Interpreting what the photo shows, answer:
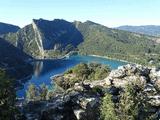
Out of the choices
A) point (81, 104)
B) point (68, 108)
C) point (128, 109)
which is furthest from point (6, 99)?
point (128, 109)

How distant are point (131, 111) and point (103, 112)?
7700 mm

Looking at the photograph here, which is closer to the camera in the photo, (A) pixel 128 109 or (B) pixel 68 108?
(A) pixel 128 109

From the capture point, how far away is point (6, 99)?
83.6 metres

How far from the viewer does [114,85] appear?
120688 millimetres

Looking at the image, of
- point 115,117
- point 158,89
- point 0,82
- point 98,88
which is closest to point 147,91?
point 158,89

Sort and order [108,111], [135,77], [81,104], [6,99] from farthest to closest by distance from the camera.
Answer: [135,77]
[81,104]
[6,99]
[108,111]

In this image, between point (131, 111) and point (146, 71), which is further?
point (146, 71)

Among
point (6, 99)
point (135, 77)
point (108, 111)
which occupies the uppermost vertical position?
point (135, 77)

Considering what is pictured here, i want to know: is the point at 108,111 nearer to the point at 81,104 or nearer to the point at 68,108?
the point at 81,104

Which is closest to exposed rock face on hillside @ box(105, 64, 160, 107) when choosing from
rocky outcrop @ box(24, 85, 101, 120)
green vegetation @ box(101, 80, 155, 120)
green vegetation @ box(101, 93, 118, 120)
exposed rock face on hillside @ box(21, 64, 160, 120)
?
exposed rock face on hillside @ box(21, 64, 160, 120)

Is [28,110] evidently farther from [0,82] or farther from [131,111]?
[131,111]

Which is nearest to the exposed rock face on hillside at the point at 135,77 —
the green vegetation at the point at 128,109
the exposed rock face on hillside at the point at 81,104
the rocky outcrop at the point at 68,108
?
the exposed rock face on hillside at the point at 81,104

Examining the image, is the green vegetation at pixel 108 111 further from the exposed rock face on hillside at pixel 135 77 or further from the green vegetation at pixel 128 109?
the exposed rock face on hillside at pixel 135 77

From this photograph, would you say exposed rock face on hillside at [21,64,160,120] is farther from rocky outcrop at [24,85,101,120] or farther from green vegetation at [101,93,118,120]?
green vegetation at [101,93,118,120]
